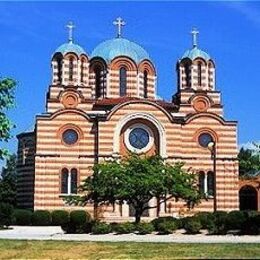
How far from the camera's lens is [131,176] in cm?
3953

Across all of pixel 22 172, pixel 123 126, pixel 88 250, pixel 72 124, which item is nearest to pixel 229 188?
pixel 123 126

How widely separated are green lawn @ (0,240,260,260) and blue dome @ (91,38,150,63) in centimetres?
3969

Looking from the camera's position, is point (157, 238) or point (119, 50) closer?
point (157, 238)

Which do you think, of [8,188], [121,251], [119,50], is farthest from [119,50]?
[121,251]

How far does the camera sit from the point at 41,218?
167ft

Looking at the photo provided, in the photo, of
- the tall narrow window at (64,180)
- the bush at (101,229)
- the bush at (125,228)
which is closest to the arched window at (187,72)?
the tall narrow window at (64,180)

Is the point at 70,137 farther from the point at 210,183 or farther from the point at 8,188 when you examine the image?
the point at 8,188

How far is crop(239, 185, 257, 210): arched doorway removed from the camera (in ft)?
212

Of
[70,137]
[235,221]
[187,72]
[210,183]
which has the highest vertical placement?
[187,72]

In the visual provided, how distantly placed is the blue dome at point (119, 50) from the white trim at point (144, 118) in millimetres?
8449

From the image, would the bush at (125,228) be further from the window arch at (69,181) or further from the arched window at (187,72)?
the arched window at (187,72)

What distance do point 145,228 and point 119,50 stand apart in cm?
3225

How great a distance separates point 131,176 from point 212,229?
640cm

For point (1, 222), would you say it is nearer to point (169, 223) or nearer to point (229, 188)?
point (169, 223)
